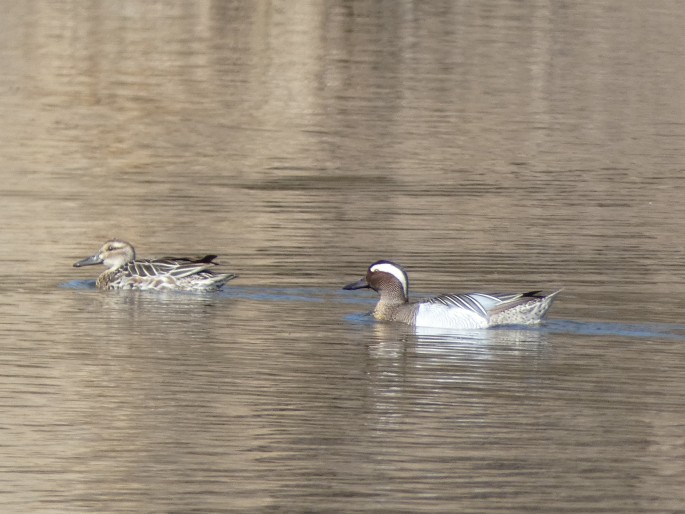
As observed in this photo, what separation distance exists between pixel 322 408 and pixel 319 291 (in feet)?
15.5

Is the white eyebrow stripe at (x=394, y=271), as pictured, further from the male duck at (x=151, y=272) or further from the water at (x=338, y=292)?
the male duck at (x=151, y=272)

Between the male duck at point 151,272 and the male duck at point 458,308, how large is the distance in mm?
1803

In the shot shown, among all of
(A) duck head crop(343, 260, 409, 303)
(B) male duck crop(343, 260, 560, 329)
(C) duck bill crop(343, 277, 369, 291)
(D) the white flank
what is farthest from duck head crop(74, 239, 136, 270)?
(D) the white flank

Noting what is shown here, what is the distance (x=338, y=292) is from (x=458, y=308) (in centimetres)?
201

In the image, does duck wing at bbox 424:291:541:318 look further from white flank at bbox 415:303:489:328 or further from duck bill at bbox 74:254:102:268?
duck bill at bbox 74:254:102:268

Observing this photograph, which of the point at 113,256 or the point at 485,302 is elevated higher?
the point at 485,302

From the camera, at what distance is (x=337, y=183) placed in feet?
82.7

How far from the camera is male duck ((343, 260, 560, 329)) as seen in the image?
48.6 ft

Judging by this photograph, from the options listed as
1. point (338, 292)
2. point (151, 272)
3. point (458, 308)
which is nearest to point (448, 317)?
point (458, 308)

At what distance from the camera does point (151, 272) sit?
17.3 meters

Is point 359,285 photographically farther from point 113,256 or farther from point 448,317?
point 113,256

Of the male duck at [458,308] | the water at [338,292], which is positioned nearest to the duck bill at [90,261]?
the water at [338,292]

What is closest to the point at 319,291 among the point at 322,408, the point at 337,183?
the point at 322,408

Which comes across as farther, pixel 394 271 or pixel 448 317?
pixel 394 271
